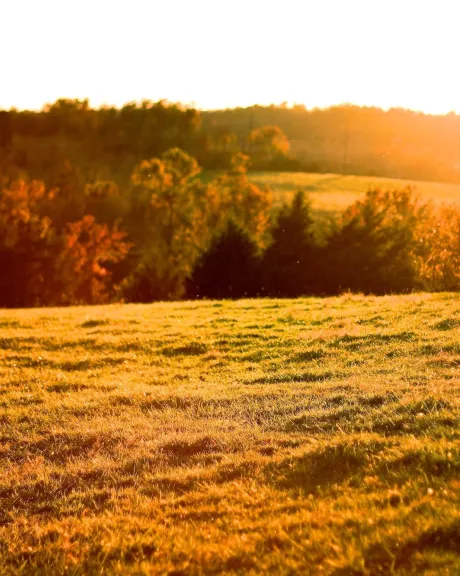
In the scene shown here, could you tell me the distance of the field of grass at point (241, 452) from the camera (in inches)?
197

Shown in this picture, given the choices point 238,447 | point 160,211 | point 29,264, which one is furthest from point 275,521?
point 160,211

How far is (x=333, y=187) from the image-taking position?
9544 cm

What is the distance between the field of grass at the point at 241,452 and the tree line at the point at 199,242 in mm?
24356

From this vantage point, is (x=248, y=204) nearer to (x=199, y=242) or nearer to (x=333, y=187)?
(x=199, y=242)

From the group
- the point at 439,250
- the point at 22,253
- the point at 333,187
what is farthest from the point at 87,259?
the point at 333,187

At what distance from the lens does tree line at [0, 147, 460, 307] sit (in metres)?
43.0

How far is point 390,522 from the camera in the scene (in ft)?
16.6

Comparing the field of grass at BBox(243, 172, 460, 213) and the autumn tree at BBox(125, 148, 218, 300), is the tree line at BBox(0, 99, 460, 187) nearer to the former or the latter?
the field of grass at BBox(243, 172, 460, 213)

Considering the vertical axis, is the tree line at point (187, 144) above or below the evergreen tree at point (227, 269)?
above

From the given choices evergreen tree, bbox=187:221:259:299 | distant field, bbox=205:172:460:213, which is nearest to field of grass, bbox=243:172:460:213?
distant field, bbox=205:172:460:213

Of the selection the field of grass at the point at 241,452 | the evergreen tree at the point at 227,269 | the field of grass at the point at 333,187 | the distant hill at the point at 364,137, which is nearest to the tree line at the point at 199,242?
the evergreen tree at the point at 227,269

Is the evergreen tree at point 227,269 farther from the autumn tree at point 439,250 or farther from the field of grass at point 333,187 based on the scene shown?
the field of grass at point 333,187

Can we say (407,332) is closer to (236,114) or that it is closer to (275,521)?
(275,521)

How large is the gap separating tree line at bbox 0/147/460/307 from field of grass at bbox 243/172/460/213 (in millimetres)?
13522
